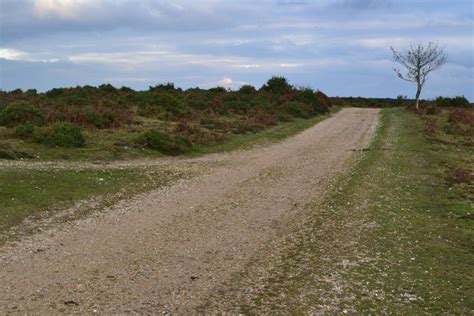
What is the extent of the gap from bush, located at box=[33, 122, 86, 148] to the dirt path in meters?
5.84

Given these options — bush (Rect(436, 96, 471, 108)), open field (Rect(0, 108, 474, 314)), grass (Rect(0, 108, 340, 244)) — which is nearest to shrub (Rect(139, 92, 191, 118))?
grass (Rect(0, 108, 340, 244))

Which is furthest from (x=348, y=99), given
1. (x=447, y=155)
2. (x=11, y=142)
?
(x=11, y=142)

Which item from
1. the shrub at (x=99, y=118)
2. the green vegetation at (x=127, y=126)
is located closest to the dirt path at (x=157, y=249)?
the green vegetation at (x=127, y=126)

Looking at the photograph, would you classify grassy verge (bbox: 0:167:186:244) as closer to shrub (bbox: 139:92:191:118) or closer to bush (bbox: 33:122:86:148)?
bush (bbox: 33:122:86:148)

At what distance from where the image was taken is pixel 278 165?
743 inches

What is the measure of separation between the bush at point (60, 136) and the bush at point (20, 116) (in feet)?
10.7

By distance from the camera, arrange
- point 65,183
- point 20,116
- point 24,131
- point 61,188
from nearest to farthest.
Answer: point 61,188 < point 65,183 < point 24,131 < point 20,116

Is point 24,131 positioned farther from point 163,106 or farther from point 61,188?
point 163,106

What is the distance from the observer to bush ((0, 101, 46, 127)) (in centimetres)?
2242

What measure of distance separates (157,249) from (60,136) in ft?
38.2

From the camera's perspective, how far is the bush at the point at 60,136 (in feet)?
61.7

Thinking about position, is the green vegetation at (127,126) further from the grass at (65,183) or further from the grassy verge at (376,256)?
the grassy verge at (376,256)

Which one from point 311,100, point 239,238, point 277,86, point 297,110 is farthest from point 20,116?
point 277,86

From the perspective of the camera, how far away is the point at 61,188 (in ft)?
41.4
